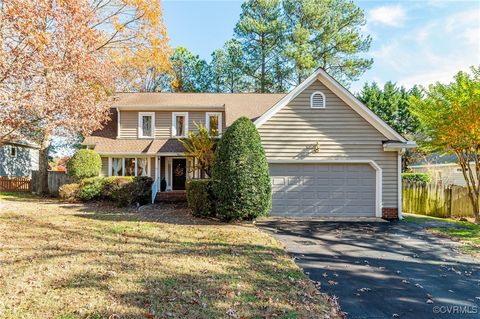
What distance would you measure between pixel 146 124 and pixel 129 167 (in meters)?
2.87

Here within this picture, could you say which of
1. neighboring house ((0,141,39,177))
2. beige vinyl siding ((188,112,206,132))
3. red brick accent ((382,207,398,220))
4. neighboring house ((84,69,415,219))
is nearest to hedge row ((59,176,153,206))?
beige vinyl siding ((188,112,206,132))

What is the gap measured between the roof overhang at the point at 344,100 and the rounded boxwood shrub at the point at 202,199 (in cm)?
330

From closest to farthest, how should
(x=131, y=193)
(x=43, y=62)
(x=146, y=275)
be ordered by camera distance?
1. (x=146, y=275)
2. (x=43, y=62)
3. (x=131, y=193)

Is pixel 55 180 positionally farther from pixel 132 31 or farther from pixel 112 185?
pixel 132 31

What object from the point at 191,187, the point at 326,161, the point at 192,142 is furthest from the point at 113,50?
the point at 326,161

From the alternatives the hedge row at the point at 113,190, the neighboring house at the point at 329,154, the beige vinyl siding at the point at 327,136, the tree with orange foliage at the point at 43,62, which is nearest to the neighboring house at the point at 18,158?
the hedge row at the point at 113,190

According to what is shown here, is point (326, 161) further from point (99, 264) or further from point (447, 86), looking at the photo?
point (99, 264)

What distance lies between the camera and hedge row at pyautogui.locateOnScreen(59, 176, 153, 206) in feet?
46.8

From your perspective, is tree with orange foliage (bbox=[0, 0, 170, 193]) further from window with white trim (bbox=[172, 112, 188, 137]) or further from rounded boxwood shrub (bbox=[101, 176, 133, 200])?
window with white trim (bbox=[172, 112, 188, 137])

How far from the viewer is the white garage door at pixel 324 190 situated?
12.3m

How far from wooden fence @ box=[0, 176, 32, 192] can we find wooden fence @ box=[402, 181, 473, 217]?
23.4 metres

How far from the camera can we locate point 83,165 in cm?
1606

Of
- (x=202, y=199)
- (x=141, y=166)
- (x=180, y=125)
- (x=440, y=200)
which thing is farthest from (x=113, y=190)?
(x=440, y=200)

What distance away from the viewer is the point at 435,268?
659 centimetres
